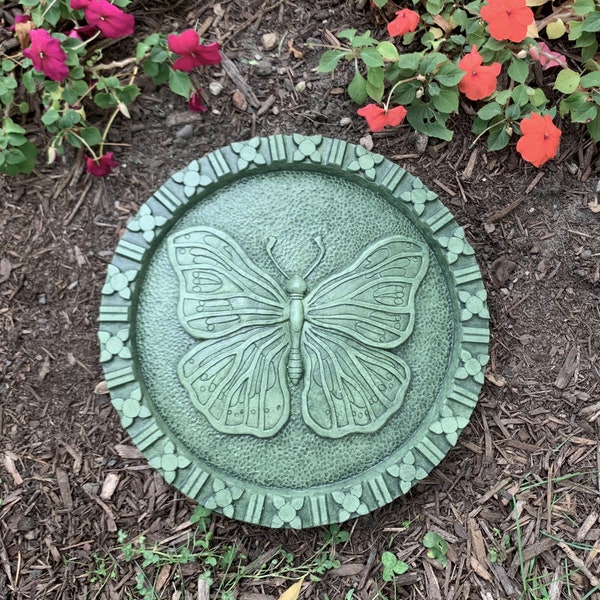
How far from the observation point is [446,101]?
206 centimetres

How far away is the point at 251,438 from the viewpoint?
1.86m

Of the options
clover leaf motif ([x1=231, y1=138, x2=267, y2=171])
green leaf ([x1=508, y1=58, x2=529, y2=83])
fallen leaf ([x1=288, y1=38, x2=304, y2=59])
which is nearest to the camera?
clover leaf motif ([x1=231, y1=138, x2=267, y2=171])

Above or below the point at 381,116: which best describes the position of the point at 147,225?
below

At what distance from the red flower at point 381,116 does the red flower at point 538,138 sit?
43 centimetres

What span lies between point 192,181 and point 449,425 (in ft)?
3.92

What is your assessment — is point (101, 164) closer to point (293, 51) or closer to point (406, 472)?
point (293, 51)

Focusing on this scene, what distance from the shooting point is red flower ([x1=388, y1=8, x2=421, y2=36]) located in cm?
202

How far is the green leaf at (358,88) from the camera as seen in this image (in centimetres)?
207

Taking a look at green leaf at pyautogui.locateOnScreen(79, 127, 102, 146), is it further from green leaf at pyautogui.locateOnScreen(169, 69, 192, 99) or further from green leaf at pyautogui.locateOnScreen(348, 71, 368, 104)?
green leaf at pyautogui.locateOnScreen(348, 71, 368, 104)

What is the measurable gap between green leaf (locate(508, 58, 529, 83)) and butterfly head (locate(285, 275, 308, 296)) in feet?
3.57

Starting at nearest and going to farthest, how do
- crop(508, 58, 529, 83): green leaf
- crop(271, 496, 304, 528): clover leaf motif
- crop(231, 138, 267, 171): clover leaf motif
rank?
crop(271, 496, 304, 528): clover leaf motif < crop(231, 138, 267, 171): clover leaf motif < crop(508, 58, 529, 83): green leaf

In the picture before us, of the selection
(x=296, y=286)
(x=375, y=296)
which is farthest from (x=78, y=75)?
(x=375, y=296)

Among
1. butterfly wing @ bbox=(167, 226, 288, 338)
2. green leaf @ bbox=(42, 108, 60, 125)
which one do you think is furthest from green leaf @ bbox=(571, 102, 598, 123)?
green leaf @ bbox=(42, 108, 60, 125)

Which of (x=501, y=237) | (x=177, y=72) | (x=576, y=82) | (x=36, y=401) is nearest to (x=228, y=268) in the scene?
(x=177, y=72)
